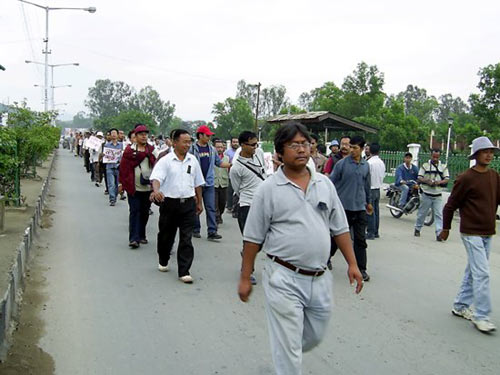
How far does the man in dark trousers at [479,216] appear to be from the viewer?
4.73m

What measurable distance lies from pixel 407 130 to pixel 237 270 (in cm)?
3170

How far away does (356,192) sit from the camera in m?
6.46

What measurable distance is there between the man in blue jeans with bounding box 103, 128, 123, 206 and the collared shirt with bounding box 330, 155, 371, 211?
726 centimetres

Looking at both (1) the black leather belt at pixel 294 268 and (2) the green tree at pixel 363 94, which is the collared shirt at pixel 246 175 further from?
(2) the green tree at pixel 363 94

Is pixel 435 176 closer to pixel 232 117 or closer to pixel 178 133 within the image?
pixel 178 133

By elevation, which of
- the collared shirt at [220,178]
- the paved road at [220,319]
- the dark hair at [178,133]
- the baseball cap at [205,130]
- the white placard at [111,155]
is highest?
the baseball cap at [205,130]

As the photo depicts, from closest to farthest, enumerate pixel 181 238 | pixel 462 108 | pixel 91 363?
pixel 91 363 < pixel 181 238 < pixel 462 108

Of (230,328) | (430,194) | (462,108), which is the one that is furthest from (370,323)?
(462,108)

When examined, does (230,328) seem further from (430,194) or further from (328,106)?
(328,106)

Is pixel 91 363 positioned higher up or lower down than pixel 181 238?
lower down

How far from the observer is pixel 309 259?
9.87 ft

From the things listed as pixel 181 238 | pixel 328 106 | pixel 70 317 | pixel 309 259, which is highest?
pixel 328 106

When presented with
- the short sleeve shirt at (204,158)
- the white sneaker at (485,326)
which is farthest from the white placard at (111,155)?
the white sneaker at (485,326)

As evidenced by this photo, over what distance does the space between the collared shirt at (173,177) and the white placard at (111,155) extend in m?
6.51
